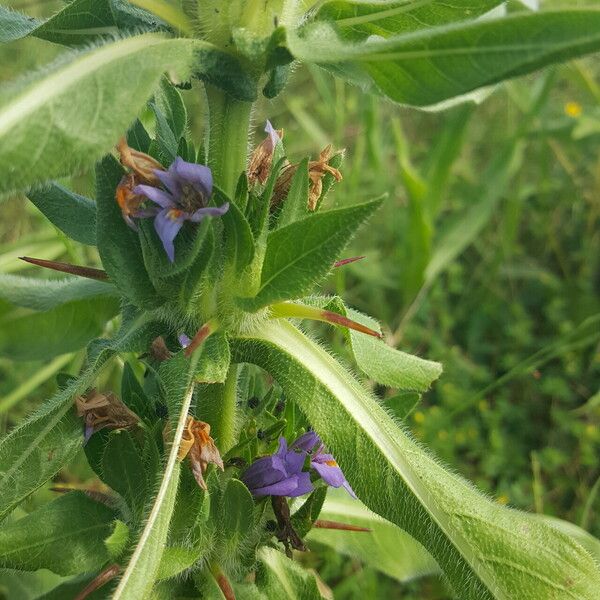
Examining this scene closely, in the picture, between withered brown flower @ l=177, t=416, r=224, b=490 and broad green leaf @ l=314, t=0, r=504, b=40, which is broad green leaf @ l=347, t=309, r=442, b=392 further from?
broad green leaf @ l=314, t=0, r=504, b=40

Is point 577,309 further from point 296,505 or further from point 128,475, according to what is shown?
point 128,475

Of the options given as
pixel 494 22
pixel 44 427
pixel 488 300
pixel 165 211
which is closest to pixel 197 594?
pixel 44 427

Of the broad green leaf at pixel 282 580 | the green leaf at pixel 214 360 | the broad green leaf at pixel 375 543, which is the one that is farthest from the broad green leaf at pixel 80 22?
the broad green leaf at pixel 375 543

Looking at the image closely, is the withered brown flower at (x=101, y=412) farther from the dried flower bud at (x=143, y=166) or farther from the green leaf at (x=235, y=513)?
the dried flower bud at (x=143, y=166)

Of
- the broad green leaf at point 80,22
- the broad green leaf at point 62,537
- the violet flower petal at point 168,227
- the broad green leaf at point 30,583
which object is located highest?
the broad green leaf at point 80,22

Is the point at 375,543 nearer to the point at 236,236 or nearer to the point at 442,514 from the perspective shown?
the point at 442,514

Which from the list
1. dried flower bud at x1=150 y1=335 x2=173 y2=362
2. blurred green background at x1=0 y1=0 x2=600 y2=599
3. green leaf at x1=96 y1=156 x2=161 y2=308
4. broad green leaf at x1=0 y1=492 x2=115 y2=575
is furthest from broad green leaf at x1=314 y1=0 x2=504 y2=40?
blurred green background at x1=0 y1=0 x2=600 y2=599

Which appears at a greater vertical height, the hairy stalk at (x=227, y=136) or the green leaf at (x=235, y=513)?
the hairy stalk at (x=227, y=136)

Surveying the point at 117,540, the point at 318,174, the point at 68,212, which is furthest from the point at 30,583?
the point at 318,174
